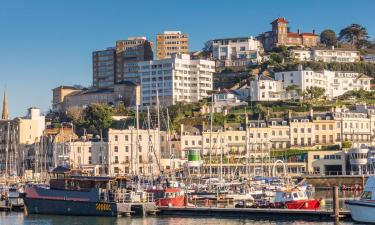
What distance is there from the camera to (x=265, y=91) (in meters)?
130

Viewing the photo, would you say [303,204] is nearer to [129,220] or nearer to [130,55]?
[129,220]

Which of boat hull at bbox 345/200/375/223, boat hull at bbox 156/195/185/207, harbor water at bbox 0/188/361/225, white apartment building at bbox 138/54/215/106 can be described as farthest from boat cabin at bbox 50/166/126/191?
white apartment building at bbox 138/54/215/106

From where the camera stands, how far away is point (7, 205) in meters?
71.2

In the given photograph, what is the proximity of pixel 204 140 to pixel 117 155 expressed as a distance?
11.7 m

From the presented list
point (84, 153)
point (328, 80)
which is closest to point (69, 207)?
point (84, 153)

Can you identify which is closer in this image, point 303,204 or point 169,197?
point 303,204

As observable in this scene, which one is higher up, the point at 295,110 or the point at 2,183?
the point at 295,110

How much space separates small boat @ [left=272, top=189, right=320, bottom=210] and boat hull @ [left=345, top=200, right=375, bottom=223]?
22.3ft

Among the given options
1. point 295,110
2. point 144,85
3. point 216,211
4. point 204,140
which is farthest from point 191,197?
point 144,85

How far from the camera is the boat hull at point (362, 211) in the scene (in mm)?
49688

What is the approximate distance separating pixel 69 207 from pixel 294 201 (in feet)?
53.2

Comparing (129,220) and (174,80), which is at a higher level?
(174,80)

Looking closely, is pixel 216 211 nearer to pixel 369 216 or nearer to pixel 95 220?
pixel 95 220

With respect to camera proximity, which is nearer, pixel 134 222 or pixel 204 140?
pixel 134 222
